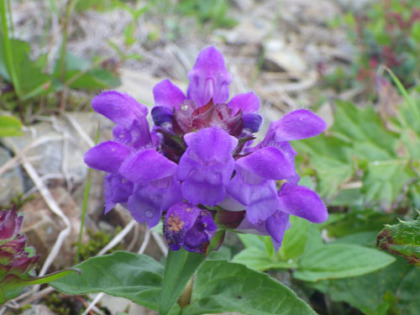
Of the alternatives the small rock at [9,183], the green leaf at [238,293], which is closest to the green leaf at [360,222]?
the green leaf at [238,293]

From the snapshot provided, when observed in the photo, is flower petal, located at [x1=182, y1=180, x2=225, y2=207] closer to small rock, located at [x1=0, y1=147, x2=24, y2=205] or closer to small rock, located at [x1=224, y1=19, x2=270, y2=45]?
small rock, located at [x1=0, y1=147, x2=24, y2=205]

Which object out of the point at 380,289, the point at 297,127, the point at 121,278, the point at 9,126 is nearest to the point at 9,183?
the point at 9,126

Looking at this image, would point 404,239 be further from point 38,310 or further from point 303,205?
point 38,310

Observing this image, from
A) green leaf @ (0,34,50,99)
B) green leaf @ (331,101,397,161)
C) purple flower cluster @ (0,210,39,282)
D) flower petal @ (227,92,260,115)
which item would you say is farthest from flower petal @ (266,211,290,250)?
green leaf @ (0,34,50,99)

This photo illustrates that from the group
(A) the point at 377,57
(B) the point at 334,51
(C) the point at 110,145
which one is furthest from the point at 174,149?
(B) the point at 334,51

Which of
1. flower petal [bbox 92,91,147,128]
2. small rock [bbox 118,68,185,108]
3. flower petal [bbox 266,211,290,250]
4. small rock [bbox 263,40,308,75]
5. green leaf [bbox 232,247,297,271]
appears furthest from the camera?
small rock [bbox 263,40,308,75]

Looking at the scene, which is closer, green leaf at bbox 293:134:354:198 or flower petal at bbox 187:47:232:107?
flower petal at bbox 187:47:232:107

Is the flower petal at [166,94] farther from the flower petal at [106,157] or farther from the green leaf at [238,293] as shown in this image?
the green leaf at [238,293]
